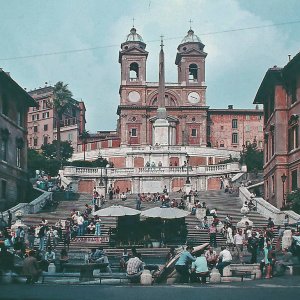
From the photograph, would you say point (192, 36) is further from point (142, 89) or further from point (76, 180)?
point (76, 180)

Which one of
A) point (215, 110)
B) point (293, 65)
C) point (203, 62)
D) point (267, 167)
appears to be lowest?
point (267, 167)

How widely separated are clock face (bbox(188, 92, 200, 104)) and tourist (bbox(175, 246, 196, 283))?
91.3m

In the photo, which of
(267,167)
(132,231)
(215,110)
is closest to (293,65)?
(267,167)

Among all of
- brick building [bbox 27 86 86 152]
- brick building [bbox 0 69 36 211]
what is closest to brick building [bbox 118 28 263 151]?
brick building [bbox 27 86 86 152]

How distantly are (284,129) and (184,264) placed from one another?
2686 cm

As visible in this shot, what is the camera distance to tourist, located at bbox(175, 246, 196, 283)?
904 inches

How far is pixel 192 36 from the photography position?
393 ft

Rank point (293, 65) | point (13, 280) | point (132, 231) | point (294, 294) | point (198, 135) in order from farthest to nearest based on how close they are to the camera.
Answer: point (198, 135) < point (293, 65) < point (132, 231) < point (13, 280) < point (294, 294)

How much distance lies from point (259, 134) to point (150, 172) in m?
48.5

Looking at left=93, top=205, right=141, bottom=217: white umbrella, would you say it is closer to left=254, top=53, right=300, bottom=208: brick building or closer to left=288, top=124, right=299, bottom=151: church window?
left=254, top=53, right=300, bottom=208: brick building

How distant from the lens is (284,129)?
48.4 meters

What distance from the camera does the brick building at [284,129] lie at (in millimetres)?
46375

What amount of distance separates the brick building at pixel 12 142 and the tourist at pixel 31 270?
25991 millimetres

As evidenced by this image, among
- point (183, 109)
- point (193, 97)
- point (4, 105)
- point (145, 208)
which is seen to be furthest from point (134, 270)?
point (193, 97)
